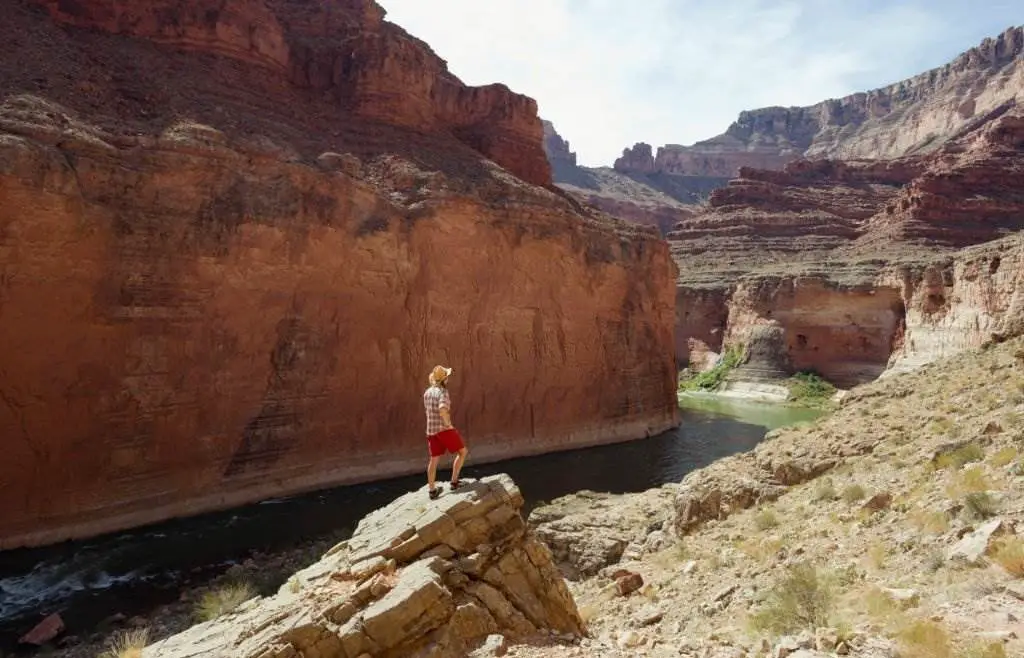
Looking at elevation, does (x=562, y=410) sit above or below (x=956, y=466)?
below

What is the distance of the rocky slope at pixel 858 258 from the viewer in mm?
39875

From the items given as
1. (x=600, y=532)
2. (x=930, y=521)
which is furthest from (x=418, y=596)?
(x=600, y=532)

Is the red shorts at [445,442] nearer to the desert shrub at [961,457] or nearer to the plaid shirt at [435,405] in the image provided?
the plaid shirt at [435,405]

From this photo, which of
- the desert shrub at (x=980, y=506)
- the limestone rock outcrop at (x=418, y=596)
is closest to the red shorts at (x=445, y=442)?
the limestone rock outcrop at (x=418, y=596)

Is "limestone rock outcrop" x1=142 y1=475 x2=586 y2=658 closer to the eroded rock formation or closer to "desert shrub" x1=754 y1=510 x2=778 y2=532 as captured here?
"desert shrub" x1=754 y1=510 x2=778 y2=532

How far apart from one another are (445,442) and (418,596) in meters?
2.02

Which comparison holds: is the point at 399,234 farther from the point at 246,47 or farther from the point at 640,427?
the point at 640,427

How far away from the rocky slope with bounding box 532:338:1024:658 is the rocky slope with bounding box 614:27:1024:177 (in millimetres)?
92951

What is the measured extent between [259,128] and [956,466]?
2147 centimetres

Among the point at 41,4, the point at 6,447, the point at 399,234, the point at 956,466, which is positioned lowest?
the point at 6,447

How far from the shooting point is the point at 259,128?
21.4m

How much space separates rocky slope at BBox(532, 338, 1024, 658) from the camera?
4660mm

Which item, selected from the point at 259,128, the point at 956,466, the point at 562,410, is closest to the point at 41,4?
the point at 259,128

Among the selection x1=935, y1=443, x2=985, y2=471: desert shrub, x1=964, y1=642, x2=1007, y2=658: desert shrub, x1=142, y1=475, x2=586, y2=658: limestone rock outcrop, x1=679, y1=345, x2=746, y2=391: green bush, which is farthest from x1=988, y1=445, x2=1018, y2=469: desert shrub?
x1=679, y1=345, x2=746, y2=391: green bush
